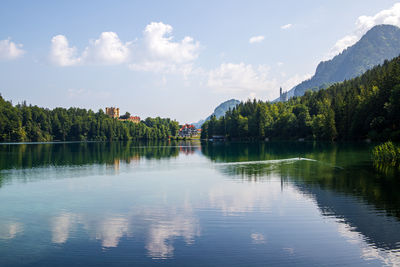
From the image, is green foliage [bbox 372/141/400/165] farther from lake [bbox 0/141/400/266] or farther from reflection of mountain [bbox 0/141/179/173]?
reflection of mountain [bbox 0/141/179/173]

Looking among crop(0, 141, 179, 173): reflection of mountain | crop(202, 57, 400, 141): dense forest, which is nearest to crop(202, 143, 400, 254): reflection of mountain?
crop(0, 141, 179, 173): reflection of mountain

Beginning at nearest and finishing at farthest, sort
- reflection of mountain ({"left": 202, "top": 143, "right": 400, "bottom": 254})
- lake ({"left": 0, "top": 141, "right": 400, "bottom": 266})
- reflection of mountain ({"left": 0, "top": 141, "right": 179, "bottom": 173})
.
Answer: lake ({"left": 0, "top": 141, "right": 400, "bottom": 266}), reflection of mountain ({"left": 202, "top": 143, "right": 400, "bottom": 254}), reflection of mountain ({"left": 0, "top": 141, "right": 179, "bottom": 173})

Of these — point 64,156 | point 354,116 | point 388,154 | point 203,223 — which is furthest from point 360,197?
point 354,116

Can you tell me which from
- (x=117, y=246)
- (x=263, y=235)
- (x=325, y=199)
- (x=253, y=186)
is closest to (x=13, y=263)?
(x=117, y=246)

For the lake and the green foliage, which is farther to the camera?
the green foliage

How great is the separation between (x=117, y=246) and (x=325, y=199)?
1727cm

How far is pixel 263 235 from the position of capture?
17.3m

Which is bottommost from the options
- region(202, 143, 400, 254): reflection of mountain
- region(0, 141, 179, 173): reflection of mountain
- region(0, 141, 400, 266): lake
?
region(0, 141, 400, 266): lake

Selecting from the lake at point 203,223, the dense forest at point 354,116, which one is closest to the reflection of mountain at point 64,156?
the lake at point 203,223

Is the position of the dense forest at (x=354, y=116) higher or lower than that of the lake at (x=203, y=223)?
higher

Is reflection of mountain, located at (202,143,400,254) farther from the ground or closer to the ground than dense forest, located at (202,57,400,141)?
closer to the ground

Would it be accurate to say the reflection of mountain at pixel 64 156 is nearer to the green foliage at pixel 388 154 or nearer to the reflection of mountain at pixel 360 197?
the reflection of mountain at pixel 360 197

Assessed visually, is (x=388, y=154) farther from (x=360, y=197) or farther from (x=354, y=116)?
(x=354, y=116)

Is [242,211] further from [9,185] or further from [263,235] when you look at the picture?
[9,185]
